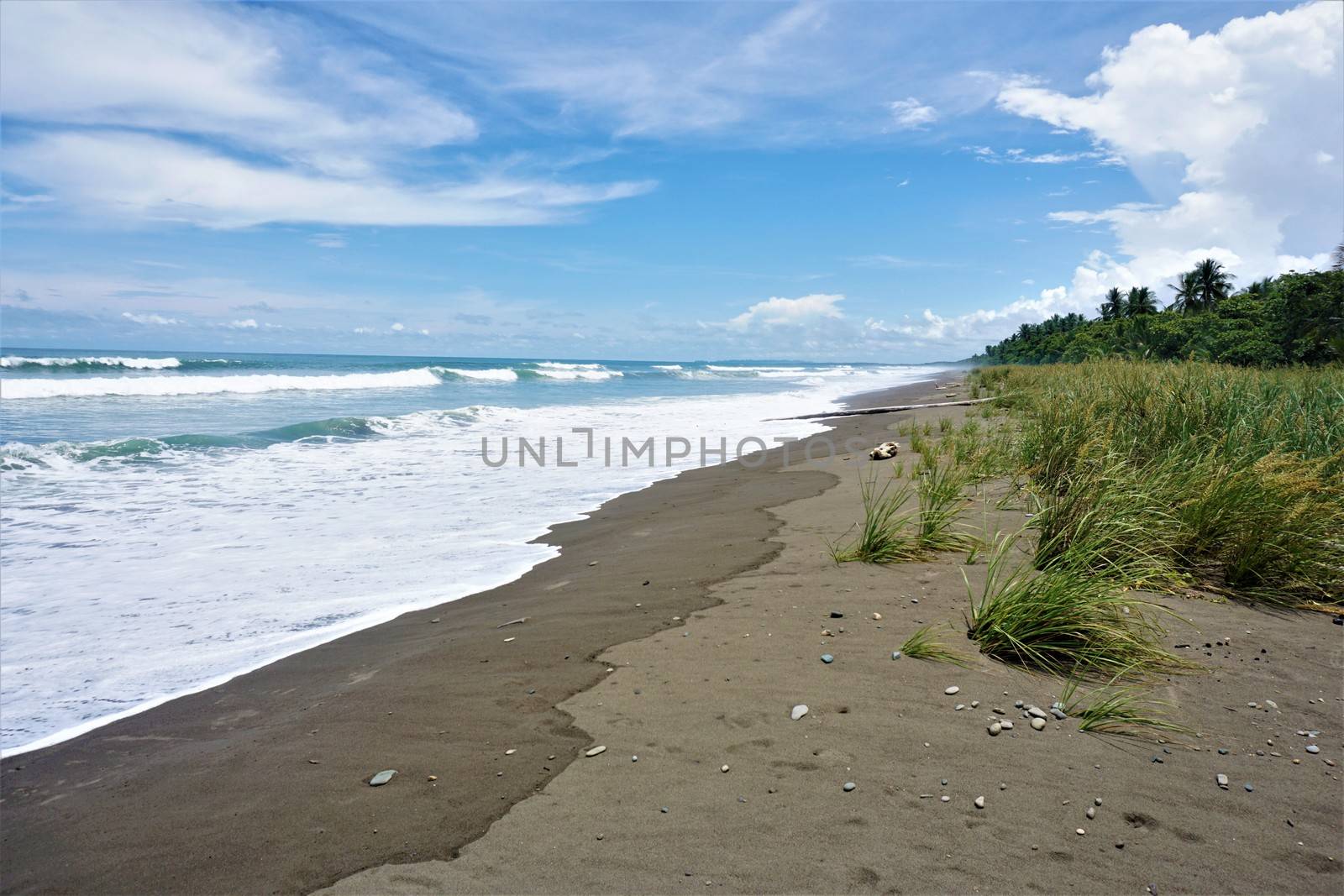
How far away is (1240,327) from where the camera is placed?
41188 mm

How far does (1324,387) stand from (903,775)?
8171 mm

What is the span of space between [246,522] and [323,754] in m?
6.29

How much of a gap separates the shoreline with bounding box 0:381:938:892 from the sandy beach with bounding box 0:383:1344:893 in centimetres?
2

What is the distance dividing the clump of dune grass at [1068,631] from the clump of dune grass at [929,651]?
0.20 m

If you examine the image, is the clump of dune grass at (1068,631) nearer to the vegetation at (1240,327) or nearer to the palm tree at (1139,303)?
the vegetation at (1240,327)

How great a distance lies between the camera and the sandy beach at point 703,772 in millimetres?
2385

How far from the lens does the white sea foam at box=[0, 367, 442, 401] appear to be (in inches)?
1131

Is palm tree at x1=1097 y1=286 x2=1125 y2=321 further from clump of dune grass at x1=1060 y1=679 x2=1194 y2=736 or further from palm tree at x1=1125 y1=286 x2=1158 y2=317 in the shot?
clump of dune grass at x1=1060 y1=679 x2=1194 y2=736

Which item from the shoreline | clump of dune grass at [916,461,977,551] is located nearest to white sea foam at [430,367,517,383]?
clump of dune grass at [916,461,977,551]

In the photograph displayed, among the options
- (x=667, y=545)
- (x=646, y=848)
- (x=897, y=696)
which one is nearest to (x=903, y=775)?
(x=897, y=696)

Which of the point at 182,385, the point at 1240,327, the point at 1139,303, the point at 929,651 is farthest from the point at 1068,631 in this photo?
the point at 1139,303

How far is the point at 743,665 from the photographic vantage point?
373cm

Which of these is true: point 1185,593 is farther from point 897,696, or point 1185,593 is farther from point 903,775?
point 903,775

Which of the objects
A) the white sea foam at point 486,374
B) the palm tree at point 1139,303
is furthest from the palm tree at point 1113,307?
the white sea foam at point 486,374
